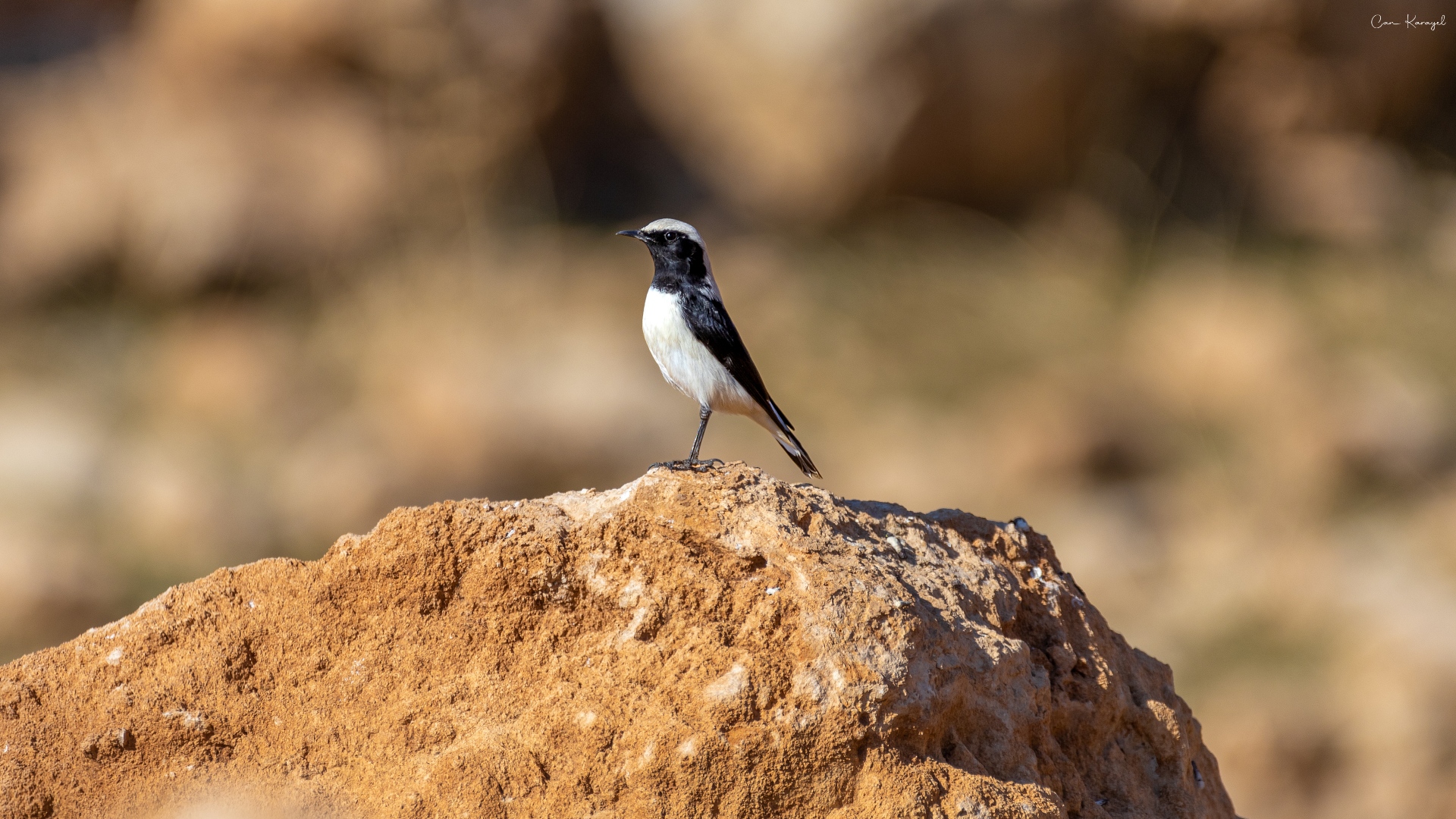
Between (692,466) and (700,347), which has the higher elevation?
(700,347)

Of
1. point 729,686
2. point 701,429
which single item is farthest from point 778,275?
point 729,686

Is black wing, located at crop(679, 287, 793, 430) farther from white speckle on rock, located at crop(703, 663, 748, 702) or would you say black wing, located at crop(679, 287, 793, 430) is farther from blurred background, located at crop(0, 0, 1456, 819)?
blurred background, located at crop(0, 0, 1456, 819)

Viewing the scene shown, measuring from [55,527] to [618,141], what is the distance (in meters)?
9.39

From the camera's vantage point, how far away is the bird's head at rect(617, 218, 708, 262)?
695 centimetres

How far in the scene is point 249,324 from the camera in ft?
57.3

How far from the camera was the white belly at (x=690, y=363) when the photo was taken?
260 inches

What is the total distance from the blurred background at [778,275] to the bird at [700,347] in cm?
786

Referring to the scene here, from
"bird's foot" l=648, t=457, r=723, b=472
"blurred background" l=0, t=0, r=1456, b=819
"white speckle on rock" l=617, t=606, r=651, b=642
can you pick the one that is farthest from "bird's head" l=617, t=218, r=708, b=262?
"blurred background" l=0, t=0, r=1456, b=819

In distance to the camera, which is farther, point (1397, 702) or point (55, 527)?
point (55, 527)

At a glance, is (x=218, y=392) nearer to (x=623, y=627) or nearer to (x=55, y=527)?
(x=55, y=527)

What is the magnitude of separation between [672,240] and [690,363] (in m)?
0.76

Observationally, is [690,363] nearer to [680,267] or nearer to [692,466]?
[680,267]

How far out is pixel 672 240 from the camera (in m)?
6.97

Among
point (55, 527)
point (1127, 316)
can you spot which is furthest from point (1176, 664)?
point (55, 527)
